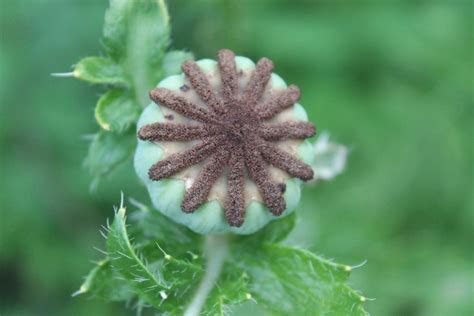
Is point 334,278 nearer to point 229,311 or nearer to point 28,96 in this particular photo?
point 229,311

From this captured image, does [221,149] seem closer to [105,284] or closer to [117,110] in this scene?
[117,110]

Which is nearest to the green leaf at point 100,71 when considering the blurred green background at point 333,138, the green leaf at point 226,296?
the green leaf at point 226,296

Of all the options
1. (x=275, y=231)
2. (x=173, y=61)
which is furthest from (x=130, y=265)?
(x=173, y=61)

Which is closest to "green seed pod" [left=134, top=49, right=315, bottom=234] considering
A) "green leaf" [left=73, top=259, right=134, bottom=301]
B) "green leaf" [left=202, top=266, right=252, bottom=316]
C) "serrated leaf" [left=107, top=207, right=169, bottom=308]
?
"serrated leaf" [left=107, top=207, right=169, bottom=308]

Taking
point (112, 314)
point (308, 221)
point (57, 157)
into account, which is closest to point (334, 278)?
point (308, 221)

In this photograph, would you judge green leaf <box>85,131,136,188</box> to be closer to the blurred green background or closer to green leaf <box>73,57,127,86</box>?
green leaf <box>73,57,127,86</box>
